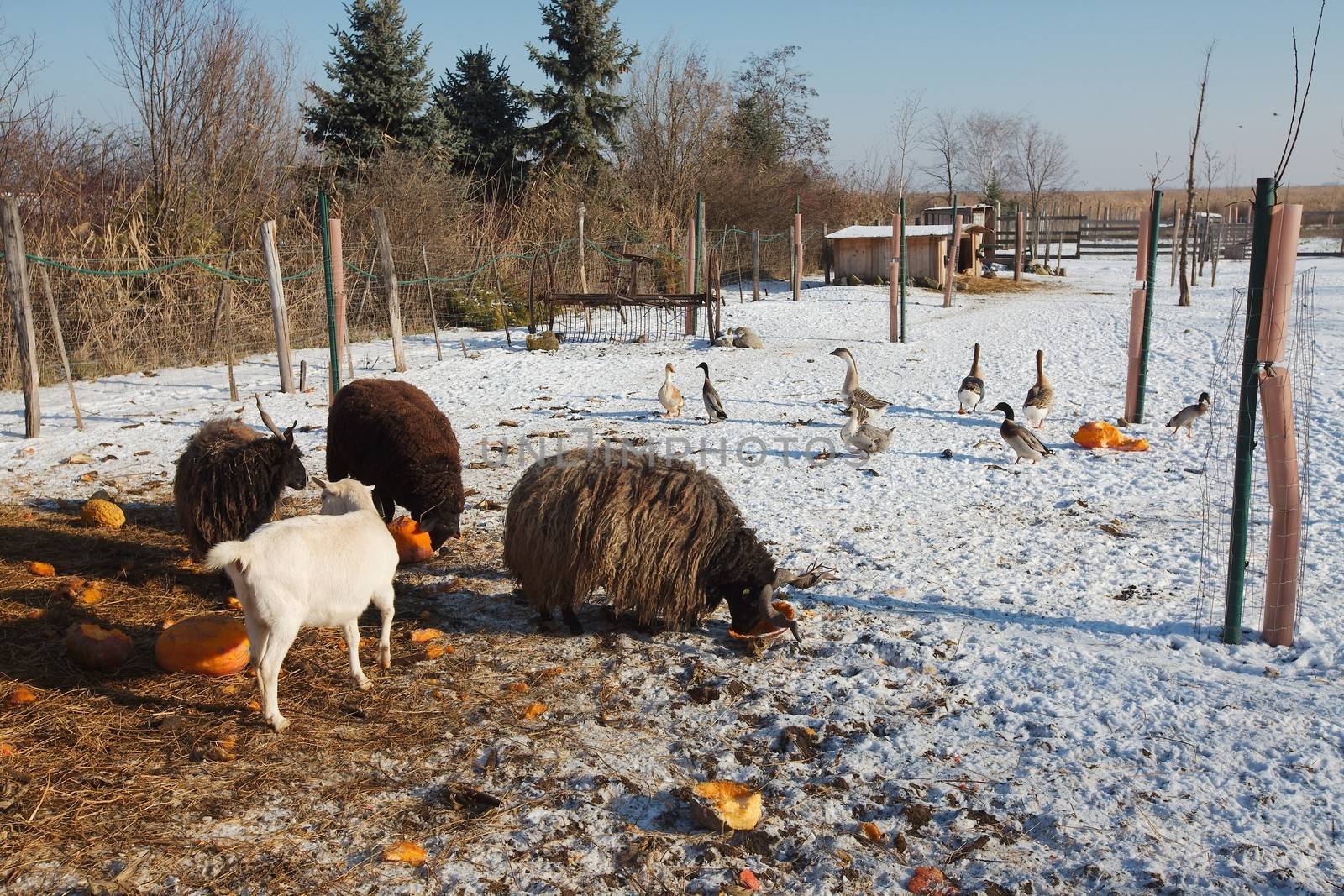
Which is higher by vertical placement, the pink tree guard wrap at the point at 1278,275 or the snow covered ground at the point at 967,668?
the pink tree guard wrap at the point at 1278,275

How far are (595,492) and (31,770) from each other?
2999mm

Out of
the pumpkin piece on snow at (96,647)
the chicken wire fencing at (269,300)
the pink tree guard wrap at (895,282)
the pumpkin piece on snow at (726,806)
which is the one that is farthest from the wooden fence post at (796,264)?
the pumpkin piece on snow at (726,806)

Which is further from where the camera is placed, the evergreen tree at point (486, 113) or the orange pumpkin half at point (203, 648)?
the evergreen tree at point (486, 113)

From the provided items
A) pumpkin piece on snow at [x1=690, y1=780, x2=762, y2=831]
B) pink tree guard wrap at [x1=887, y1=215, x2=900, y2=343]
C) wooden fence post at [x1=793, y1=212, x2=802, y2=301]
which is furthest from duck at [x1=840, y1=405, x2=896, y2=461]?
wooden fence post at [x1=793, y1=212, x2=802, y2=301]

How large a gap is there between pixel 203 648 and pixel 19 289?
24.3 ft

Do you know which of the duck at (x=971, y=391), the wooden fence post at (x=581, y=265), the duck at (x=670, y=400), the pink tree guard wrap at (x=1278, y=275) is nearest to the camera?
the pink tree guard wrap at (x=1278, y=275)

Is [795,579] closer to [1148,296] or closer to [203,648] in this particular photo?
[203,648]

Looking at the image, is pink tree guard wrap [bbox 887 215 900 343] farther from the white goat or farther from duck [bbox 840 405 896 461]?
the white goat

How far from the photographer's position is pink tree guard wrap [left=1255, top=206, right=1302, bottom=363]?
16.3ft

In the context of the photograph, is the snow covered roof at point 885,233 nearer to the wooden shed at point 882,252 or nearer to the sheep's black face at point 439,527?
the wooden shed at point 882,252

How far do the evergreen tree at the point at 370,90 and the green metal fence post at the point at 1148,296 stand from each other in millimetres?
19480

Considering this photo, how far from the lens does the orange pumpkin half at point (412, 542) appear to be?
21.4ft

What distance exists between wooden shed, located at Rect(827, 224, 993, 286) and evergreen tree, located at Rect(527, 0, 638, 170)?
336 inches

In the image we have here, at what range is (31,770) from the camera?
3912mm
